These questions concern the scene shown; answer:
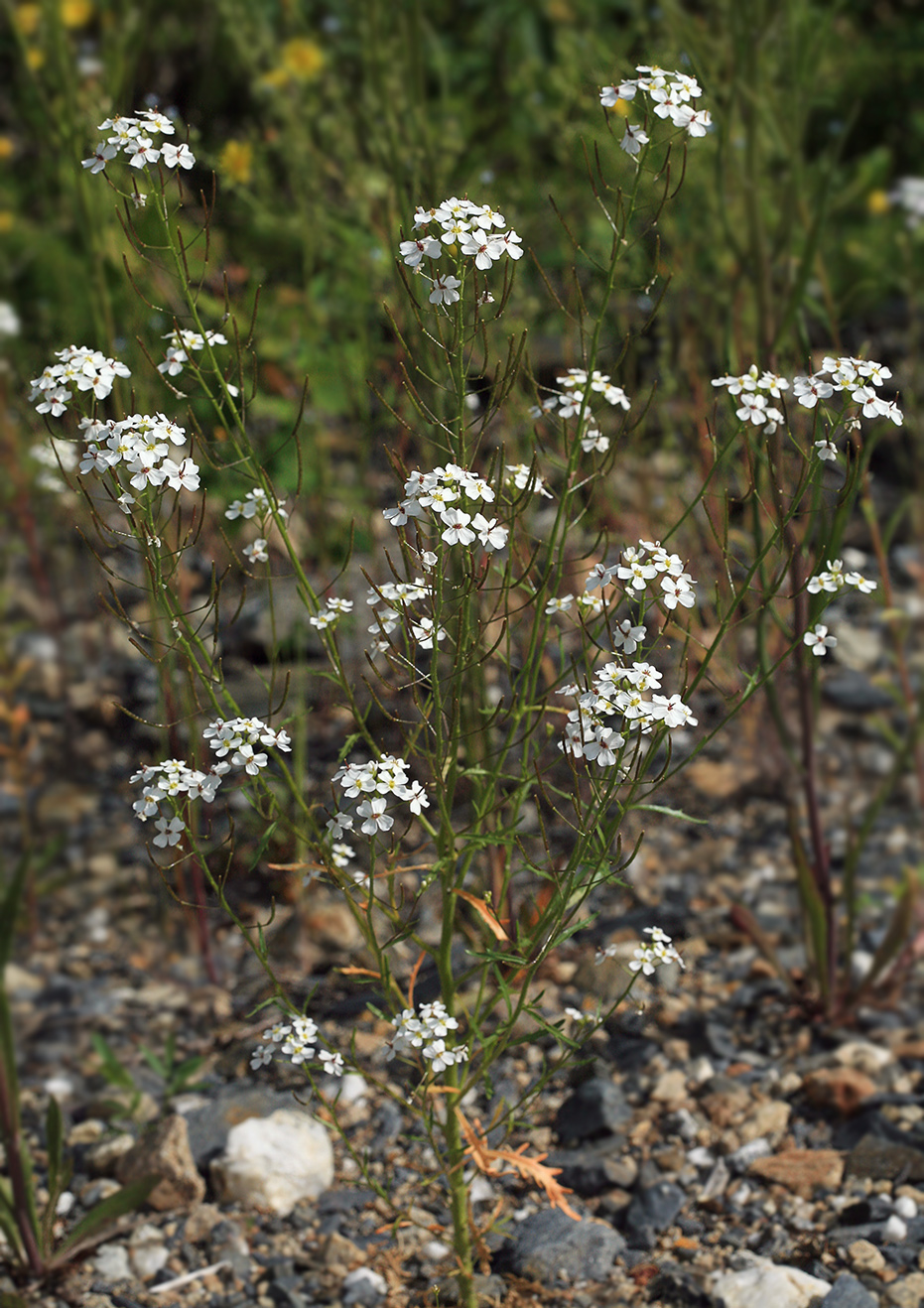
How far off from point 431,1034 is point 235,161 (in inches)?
107

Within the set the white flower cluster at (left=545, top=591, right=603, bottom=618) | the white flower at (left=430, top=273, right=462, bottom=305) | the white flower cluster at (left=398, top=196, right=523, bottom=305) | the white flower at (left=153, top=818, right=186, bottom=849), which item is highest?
the white flower cluster at (left=398, top=196, right=523, bottom=305)

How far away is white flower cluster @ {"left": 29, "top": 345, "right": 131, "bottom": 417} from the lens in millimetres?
1312

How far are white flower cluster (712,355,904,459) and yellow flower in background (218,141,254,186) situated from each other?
82.9 inches

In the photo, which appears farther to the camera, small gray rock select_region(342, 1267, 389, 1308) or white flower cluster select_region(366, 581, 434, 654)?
small gray rock select_region(342, 1267, 389, 1308)

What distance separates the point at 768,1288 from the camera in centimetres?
168

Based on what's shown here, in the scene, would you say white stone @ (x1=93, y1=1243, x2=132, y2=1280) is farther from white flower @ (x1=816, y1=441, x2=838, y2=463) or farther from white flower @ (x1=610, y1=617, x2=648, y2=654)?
white flower @ (x1=816, y1=441, x2=838, y2=463)

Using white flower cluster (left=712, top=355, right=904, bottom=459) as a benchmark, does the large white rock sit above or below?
below

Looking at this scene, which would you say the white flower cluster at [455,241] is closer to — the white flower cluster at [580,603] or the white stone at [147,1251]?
the white flower cluster at [580,603]

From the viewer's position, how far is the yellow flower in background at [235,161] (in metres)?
3.23

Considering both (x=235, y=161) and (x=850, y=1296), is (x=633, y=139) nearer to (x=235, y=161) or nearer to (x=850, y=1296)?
(x=850, y=1296)

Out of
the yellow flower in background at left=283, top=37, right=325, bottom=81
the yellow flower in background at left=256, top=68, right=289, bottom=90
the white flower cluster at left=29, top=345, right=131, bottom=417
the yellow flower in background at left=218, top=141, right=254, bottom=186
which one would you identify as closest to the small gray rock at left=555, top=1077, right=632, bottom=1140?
the white flower cluster at left=29, top=345, right=131, bottom=417

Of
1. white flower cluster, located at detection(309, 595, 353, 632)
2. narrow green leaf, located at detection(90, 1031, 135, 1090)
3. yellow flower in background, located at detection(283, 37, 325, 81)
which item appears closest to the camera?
white flower cluster, located at detection(309, 595, 353, 632)

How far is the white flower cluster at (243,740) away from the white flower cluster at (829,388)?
0.61 meters

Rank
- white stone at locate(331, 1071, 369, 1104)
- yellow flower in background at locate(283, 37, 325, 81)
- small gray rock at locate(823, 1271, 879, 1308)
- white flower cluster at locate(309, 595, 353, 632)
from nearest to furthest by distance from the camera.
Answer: white flower cluster at locate(309, 595, 353, 632), small gray rock at locate(823, 1271, 879, 1308), white stone at locate(331, 1071, 369, 1104), yellow flower in background at locate(283, 37, 325, 81)
